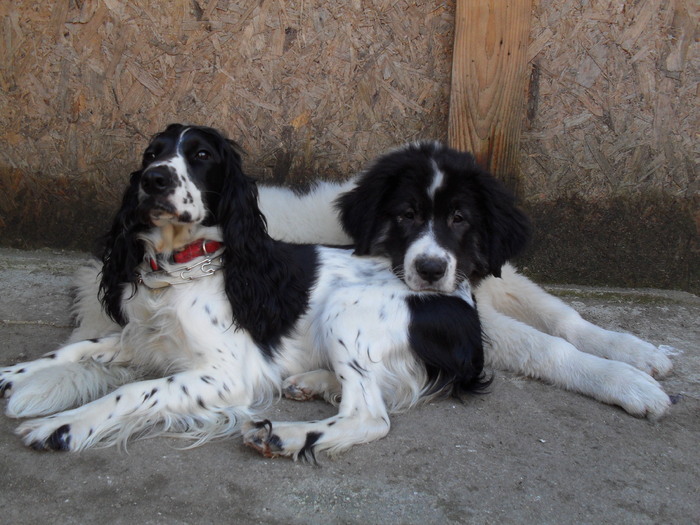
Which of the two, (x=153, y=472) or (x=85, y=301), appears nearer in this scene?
(x=153, y=472)

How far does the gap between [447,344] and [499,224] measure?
74cm

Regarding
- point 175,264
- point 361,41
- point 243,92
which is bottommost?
point 175,264

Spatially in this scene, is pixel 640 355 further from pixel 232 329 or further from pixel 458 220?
pixel 232 329

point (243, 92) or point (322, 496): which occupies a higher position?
point (243, 92)

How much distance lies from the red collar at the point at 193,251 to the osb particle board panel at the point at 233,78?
1.72 m

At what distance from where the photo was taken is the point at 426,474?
248 centimetres

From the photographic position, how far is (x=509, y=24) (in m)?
4.27

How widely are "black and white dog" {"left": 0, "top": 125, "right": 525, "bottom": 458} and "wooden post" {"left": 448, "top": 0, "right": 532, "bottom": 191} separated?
1123 millimetres

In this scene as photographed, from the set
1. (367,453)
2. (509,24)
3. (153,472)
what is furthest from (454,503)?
(509,24)

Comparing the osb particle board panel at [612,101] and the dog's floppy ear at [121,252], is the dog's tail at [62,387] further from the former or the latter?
the osb particle board panel at [612,101]

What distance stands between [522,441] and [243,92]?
9.55 feet

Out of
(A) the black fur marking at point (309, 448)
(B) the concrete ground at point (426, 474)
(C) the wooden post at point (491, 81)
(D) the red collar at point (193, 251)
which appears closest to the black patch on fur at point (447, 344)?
(B) the concrete ground at point (426, 474)

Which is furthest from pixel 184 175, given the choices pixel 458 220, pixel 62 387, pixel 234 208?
pixel 458 220

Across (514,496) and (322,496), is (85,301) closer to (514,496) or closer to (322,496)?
(322,496)
